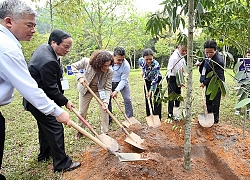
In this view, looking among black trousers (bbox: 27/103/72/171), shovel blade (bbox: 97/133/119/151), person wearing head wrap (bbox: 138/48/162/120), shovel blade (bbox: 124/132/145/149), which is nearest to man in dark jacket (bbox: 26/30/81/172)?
black trousers (bbox: 27/103/72/171)

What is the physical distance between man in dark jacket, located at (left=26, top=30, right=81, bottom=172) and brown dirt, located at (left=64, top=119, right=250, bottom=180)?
11.1 inches

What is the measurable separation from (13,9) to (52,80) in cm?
91

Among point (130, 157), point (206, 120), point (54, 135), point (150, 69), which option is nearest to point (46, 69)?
point (54, 135)

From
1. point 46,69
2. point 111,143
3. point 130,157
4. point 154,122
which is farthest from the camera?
point 154,122

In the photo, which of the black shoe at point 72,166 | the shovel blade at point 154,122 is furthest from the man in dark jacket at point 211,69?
the black shoe at point 72,166

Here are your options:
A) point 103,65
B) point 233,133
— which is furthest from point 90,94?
point 233,133

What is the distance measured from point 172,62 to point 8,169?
3.15 metres

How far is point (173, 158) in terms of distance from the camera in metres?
3.23

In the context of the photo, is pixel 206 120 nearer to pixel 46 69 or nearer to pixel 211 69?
pixel 211 69

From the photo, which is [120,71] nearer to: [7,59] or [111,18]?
[7,59]

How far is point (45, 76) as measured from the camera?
2385 mm

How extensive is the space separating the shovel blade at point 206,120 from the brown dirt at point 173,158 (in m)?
0.09

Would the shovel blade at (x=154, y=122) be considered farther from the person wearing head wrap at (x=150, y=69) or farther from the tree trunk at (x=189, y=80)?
the tree trunk at (x=189, y=80)

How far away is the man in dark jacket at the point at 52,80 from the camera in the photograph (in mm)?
2398
